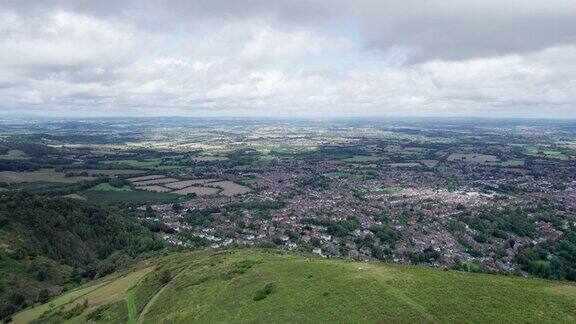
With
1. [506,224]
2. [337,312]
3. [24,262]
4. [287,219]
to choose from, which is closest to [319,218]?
[287,219]

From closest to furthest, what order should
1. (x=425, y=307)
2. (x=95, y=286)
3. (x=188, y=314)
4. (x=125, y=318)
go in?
(x=425, y=307) → (x=188, y=314) → (x=125, y=318) → (x=95, y=286)

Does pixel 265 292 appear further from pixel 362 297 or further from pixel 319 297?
pixel 362 297

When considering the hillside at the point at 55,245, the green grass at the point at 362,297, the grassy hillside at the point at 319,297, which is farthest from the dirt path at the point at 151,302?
the hillside at the point at 55,245

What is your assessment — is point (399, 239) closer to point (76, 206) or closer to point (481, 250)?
point (481, 250)

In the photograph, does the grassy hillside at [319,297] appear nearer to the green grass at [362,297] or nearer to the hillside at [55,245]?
the green grass at [362,297]

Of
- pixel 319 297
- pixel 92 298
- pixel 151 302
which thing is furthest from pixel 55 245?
pixel 319 297

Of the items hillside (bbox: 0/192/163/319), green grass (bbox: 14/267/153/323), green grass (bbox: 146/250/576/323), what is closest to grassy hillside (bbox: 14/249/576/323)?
green grass (bbox: 146/250/576/323)
